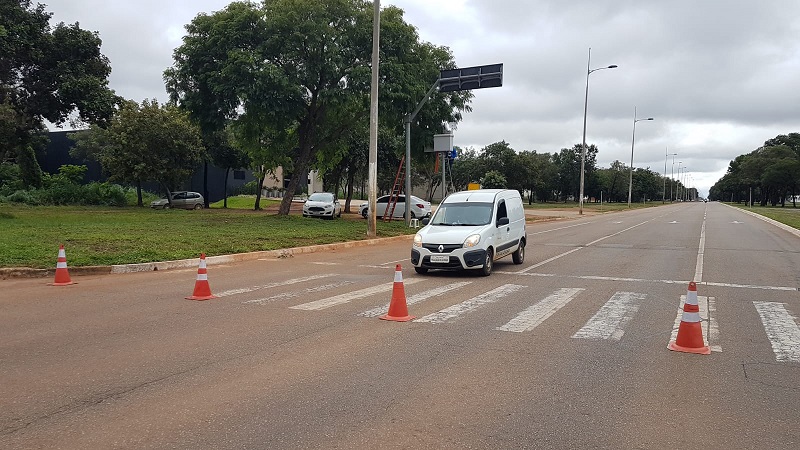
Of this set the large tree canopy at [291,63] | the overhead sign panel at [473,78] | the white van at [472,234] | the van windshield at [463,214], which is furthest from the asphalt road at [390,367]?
the large tree canopy at [291,63]

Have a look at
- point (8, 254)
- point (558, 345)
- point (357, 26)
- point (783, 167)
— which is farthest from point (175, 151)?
point (783, 167)

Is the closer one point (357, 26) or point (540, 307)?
point (540, 307)

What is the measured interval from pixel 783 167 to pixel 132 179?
91080mm

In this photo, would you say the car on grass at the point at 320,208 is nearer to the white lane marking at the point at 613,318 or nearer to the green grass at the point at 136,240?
the green grass at the point at 136,240

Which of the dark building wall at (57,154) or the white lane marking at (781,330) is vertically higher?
the dark building wall at (57,154)

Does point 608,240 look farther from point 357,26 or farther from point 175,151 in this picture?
point 175,151

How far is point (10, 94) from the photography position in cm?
2416

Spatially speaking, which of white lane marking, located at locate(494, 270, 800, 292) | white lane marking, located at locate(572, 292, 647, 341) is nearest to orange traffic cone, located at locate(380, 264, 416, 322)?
white lane marking, located at locate(572, 292, 647, 341)

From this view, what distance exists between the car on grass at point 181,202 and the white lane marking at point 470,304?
A: 35.8 m

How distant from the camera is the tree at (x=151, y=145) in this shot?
121 feet

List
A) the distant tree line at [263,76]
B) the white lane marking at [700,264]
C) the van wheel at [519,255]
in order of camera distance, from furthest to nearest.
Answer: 1. the distant tree line at [263,76]
2. the van wheel at [519,255]
3. the white lane marking at [700,264]

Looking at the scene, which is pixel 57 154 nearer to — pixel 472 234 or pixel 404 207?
pixel 404 207

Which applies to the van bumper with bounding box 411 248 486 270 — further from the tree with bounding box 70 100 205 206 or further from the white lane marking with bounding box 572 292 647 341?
the tree with bounding box 70 100 205 206

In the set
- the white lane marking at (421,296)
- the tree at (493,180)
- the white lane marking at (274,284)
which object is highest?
the tree at (493,180)
